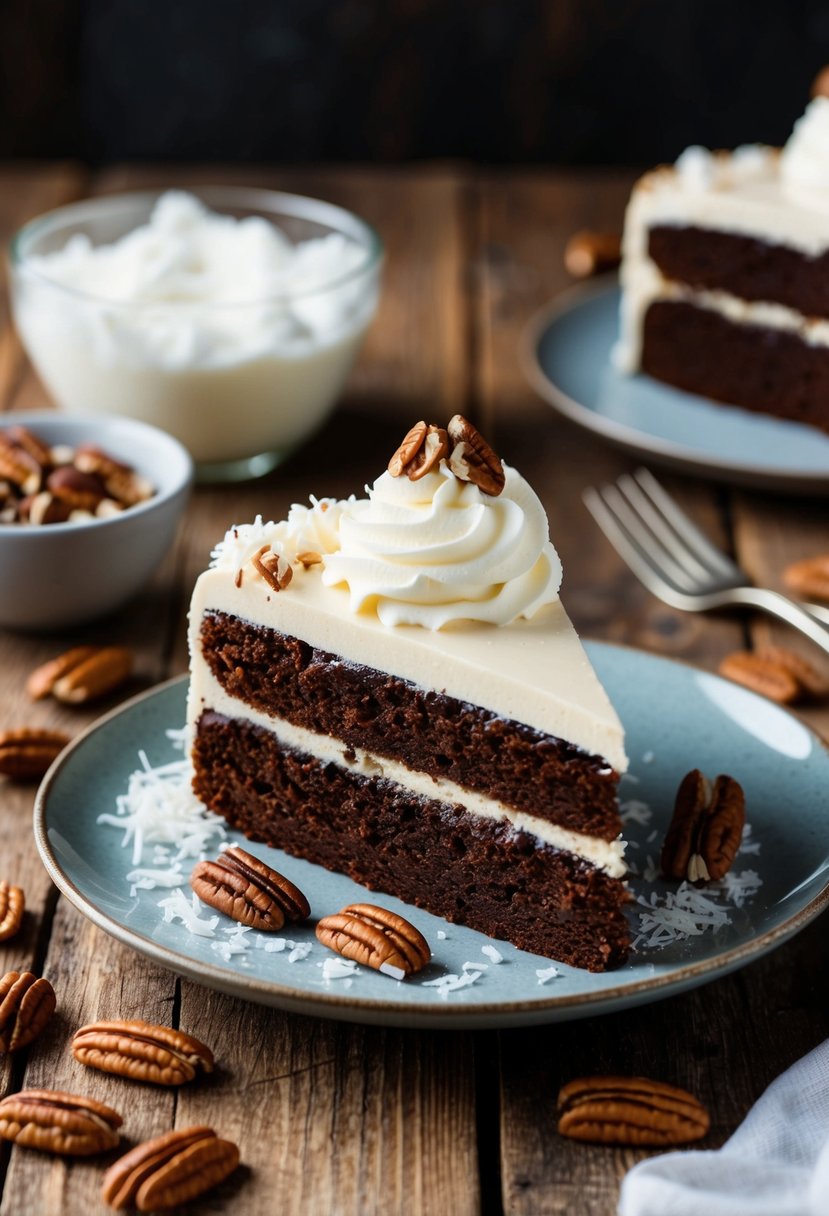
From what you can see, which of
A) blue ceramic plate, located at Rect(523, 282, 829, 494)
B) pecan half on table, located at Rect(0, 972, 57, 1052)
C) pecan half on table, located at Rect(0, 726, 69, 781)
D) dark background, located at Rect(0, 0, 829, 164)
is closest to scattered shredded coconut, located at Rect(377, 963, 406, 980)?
pecan half on table, located at Rect(0, 972, 57, 1052)

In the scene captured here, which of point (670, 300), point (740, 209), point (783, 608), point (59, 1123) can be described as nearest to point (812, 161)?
point (740, 209)

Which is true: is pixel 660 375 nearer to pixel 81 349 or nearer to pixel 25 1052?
pixel 81 349

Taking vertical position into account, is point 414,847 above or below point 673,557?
above

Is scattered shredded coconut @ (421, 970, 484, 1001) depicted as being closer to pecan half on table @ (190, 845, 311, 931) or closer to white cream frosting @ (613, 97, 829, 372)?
pecan half on table @ (190, 845, 311, 931)

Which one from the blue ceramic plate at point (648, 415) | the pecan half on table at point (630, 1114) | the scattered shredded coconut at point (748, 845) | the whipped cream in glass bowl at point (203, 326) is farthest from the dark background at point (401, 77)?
the pecan half on table at point (630, 1114)

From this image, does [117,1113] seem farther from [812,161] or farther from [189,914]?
[812,161]

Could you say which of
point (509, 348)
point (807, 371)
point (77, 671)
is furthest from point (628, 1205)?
point (509, 348)
